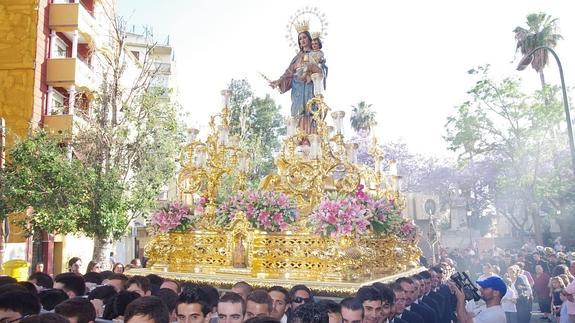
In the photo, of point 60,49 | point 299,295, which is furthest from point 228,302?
point 60,49

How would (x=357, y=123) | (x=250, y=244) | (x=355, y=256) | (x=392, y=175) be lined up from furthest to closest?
(x=357, y=123) < (x=392, y=175) < (x=250, y=244) < (x=355, y=256)

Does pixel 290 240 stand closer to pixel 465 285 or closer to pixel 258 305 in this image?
pixel 465 285

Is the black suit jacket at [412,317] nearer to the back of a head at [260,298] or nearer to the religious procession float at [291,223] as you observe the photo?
the religious procession float at [291,223]

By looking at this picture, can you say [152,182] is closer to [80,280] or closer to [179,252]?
[179,252]

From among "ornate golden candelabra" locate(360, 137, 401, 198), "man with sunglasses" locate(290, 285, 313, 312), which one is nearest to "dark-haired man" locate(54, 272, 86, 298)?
"man with sunglasses" locate(290, 285, 313, 312)

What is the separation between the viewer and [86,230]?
14.8 m

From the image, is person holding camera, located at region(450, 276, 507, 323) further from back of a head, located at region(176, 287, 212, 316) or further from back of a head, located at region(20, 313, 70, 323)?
back of a head, located at region(20, 313, 70, 323)

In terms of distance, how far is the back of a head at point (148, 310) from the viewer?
377 cm

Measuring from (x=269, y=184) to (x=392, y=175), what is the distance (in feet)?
9.80

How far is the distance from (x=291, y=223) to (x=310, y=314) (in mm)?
5134

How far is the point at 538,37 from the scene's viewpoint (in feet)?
96.9

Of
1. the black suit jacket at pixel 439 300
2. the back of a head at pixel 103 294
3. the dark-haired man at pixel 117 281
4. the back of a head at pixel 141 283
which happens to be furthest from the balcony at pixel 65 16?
the black suit jacket at pixel 439 300

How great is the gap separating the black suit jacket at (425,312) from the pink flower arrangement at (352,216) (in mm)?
1445

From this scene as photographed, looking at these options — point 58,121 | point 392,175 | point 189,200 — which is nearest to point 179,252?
point 189,200
